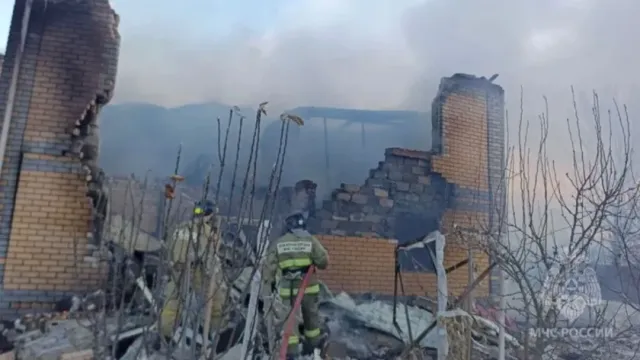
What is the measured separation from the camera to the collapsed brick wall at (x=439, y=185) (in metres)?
7.91

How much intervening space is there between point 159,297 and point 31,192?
453 cm

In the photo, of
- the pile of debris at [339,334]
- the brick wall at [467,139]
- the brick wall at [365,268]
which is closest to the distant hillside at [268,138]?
the brick wall at [467,139]

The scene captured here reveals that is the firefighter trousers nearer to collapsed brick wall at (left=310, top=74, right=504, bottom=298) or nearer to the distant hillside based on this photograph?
collapsed brick wall at (left=310, top=74, right=504, bottom=298)

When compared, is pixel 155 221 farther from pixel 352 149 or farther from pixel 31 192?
pixel 352 149

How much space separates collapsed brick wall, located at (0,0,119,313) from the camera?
5980 millimetres

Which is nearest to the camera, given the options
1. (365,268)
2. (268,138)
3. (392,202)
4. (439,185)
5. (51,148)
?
(51,148)

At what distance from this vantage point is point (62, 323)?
18.1 feet

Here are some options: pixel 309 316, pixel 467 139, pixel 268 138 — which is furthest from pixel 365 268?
pixel 268 138

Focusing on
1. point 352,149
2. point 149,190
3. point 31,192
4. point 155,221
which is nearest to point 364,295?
point 155,221

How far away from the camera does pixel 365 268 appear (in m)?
7.81

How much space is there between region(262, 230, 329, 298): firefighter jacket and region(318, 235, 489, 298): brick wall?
2.16m

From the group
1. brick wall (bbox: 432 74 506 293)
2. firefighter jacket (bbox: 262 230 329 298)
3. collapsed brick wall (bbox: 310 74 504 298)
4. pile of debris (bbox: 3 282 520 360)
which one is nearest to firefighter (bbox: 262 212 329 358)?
firefighter jacket (bbox: 262 230 329 298)

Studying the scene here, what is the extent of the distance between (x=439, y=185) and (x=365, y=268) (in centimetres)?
185

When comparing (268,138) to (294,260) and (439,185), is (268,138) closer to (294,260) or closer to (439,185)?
(439,185)
